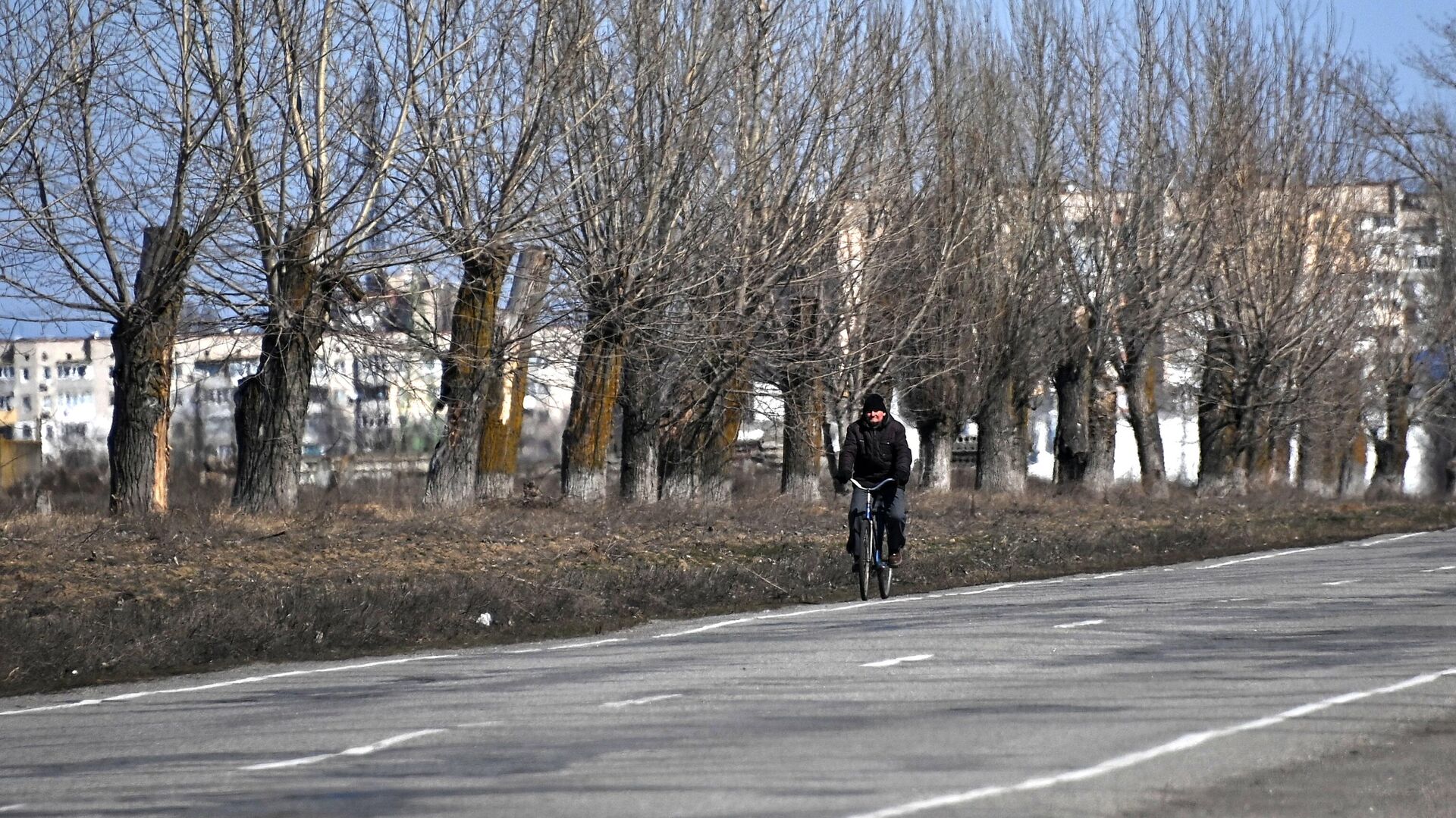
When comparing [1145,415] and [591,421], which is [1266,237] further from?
[591,421]

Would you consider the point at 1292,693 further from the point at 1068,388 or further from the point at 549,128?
the point at 1068,388

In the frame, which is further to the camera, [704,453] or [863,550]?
[704,453]

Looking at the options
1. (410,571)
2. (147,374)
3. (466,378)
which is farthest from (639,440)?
(410,571)

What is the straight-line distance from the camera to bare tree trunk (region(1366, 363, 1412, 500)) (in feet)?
182

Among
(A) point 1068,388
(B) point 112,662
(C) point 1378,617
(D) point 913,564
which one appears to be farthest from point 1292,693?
(A) point 1068,388

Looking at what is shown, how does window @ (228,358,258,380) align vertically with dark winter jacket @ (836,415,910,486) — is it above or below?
above

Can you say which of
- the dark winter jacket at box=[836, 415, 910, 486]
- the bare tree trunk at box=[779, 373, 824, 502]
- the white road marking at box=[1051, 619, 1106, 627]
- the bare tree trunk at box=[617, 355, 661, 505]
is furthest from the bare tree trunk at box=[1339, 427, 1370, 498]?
the white road marking at box=[1051, 619, 1106, 627]

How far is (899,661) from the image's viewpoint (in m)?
11.2

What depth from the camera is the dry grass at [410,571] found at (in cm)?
1345

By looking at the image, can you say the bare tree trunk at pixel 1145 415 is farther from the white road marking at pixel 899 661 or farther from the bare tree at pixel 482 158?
the white road marking at pixel 899 661

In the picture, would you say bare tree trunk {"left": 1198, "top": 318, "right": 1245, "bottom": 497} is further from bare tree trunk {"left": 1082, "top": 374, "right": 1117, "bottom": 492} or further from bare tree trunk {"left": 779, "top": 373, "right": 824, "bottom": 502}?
bare tree trunk {"left": 779, "top": 373, "right": 824, "bottom": 502}

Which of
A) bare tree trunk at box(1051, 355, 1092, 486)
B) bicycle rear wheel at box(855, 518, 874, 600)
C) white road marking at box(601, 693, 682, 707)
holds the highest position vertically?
bare tree trunk at box(1051, 355, 1092, 486)

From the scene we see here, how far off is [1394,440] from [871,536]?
1884 inches

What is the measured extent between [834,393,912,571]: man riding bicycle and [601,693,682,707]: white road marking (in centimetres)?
736
